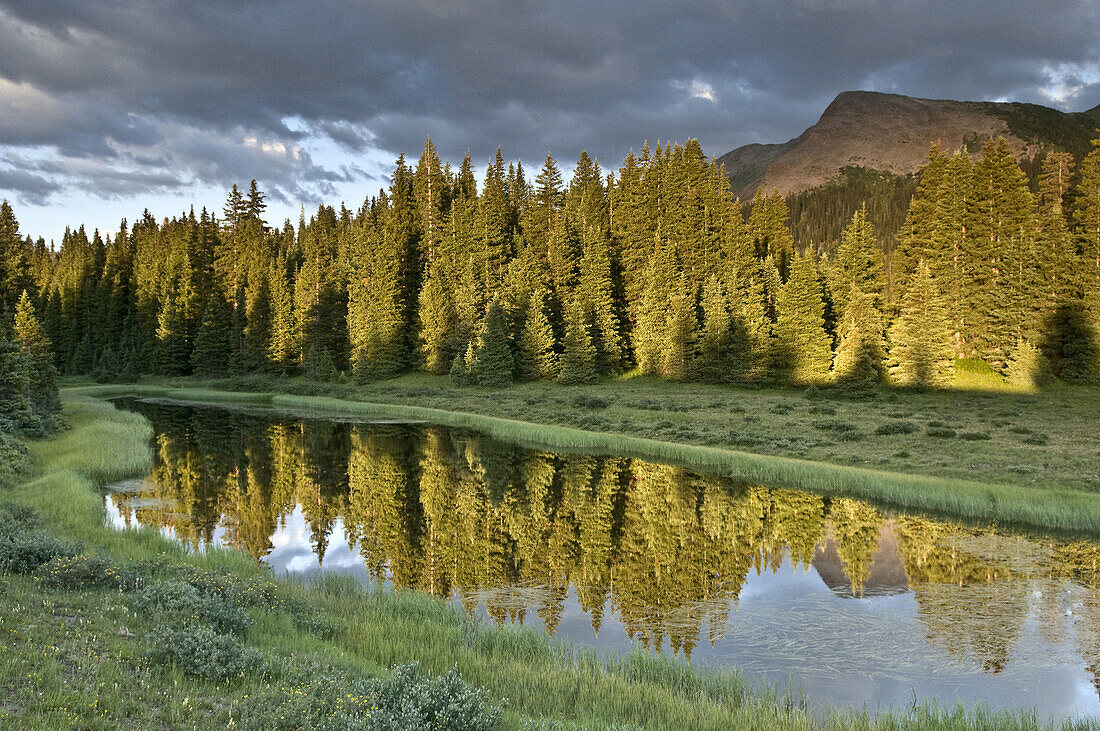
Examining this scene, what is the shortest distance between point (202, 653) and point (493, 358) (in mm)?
50726

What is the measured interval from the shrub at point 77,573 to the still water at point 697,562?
627 cm

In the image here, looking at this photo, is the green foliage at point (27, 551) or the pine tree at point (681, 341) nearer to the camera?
the green foliage at point (27, 551)

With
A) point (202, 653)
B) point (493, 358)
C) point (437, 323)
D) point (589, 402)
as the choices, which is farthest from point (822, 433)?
point (437, 323)

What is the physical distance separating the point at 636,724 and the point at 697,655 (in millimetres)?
3943

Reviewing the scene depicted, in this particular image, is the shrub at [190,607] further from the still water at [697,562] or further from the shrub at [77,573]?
the still water at [697,562]

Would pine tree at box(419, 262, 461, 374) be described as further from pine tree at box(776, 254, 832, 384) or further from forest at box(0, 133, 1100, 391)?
pine tree at box(776, 254, 832, 384)

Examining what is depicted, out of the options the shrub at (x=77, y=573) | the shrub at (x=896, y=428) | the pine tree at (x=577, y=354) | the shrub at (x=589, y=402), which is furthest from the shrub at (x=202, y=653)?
the pine tree at (x=577, y=354)

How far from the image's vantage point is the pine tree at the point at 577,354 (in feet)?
187

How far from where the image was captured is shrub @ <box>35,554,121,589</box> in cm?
966

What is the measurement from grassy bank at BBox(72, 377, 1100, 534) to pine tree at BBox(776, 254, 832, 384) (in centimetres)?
355

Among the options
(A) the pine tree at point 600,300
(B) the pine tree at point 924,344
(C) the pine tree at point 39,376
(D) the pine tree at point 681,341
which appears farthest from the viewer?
(A) the pine tree at point 600,300

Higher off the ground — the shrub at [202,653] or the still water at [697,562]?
the shrub at [202,653]

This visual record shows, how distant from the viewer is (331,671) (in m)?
8.05

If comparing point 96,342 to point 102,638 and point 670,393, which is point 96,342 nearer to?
point 670,393
